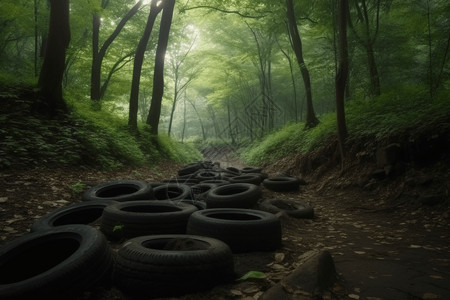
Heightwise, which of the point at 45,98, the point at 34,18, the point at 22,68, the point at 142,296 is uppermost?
the point at 34,18

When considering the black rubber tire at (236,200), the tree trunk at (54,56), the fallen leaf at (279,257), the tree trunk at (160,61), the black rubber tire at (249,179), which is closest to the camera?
the fallen leaf at (279,257)

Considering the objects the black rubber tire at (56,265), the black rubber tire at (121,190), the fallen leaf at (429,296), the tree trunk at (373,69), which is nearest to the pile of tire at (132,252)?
the black rubber tire at (56,265)

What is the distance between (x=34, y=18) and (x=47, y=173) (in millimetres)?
10386

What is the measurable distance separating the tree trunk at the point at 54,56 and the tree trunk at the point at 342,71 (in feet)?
24.9

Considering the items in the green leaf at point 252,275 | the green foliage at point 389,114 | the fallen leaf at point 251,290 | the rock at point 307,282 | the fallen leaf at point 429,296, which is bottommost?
the fallen leaf at point 251,290

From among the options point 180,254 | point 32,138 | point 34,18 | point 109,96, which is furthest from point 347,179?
point 109,96

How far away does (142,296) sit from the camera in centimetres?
216

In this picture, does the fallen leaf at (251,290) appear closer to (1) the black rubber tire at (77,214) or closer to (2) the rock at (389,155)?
(1) the black rubber tire at (77,214)

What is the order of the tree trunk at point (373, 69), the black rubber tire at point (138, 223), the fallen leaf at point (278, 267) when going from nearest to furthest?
the fallen leaf at point (278, 267)
the black rubber tire at point (138, 223)
the tree trunk at point (373, 69)

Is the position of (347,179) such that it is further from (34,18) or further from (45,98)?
(34,18)

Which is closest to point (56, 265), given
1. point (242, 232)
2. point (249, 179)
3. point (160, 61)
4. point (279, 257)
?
A: point (242, 232)

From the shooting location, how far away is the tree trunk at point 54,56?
292 inches

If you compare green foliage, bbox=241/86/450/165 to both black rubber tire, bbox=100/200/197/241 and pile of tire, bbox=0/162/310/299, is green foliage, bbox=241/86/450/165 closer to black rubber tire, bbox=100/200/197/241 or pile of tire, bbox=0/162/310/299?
pile of tire, bbox=0/162/310/299

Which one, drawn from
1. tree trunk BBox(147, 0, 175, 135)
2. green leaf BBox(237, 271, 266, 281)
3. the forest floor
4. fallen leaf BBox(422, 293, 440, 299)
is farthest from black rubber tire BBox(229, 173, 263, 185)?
tree trunk BBox(147, 0, 175, 135)
